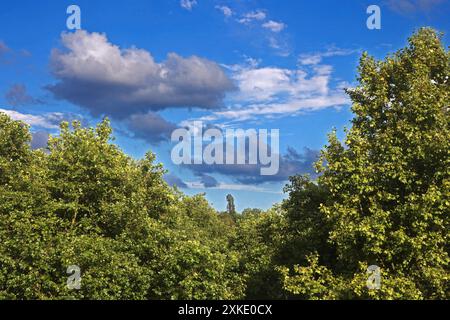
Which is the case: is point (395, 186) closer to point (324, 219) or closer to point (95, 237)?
point (324, 219)

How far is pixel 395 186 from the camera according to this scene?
79.4 ft

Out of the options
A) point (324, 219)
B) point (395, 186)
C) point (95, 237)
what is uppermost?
point (395, 186)

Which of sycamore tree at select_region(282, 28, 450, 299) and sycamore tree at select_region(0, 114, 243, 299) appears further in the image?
sycamore tree at select_region(0, 114, 243, 299)

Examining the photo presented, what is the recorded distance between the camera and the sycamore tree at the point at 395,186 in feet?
72.2

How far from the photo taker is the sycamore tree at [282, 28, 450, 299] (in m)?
22.0

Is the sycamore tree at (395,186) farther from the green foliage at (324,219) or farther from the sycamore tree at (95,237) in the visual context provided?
the sycamore tree at (95,237)

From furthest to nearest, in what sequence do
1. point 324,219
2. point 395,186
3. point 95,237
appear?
point 324,219 < point 95,237 < point 395,186

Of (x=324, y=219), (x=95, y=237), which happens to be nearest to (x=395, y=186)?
(x=324, y=219)

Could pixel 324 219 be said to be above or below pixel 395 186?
below

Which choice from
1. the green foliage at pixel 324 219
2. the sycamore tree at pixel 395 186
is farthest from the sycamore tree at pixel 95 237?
the sycamore tree at pixel 395 186

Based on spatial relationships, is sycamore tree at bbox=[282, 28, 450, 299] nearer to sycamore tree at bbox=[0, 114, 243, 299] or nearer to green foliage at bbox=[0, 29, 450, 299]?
green foliage at bbox=[0, 29, 450, 299]

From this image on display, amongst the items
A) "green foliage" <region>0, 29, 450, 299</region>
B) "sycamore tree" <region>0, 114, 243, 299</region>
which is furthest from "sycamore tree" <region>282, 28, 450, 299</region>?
"sycamore tree" <region>0, 114, 243, 299</region>
